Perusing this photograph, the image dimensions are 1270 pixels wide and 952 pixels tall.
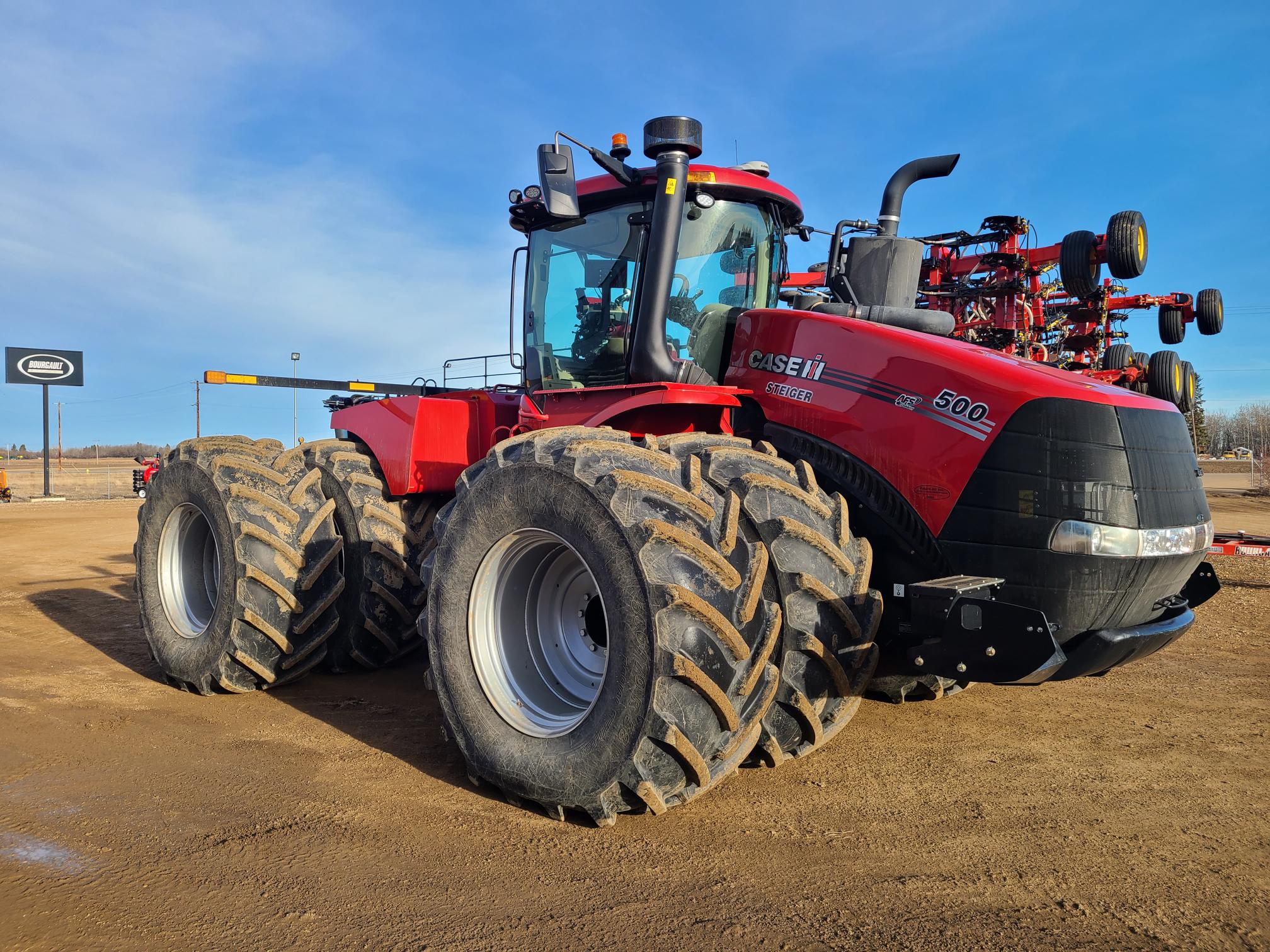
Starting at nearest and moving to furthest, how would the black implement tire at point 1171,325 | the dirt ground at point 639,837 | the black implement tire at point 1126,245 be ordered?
the dirt ground at point 639,837 < the black implement tire at point 1126,245 < the black implement tire at point 1171,325

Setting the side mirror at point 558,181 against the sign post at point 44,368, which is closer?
the side mirror at point 558,181

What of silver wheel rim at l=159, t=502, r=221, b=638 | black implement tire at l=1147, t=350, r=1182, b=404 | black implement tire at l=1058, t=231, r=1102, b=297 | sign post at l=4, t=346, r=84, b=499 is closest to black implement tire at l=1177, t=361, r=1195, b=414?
black implement tire at l=1147, t=350, r=1182, b=404

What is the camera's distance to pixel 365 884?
9.71 ft

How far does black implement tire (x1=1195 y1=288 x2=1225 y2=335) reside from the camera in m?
14.1

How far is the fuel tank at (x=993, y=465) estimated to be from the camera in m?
3.57

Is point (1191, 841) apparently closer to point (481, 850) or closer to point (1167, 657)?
point (481, 850)

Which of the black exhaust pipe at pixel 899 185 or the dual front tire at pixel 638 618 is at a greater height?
the black exhaust pipe at pixel 899 185

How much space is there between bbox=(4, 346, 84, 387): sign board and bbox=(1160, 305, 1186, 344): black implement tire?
3898 cm

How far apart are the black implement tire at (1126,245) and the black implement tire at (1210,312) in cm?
710

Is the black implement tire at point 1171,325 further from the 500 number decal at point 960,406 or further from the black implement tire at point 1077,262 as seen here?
the 500 number decal at point 960,406

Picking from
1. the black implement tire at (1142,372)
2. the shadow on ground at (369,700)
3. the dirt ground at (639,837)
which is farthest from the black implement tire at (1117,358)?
the shadow on ground at (369,700)

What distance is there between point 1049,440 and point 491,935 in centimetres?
267

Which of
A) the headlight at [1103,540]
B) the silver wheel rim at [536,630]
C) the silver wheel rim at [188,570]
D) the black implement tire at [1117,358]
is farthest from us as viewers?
the black implement tire at [1117,358]

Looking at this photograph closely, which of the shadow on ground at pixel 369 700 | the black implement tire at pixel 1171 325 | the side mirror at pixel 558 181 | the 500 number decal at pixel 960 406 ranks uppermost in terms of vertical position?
the black implement tire at pixel 1171 325
